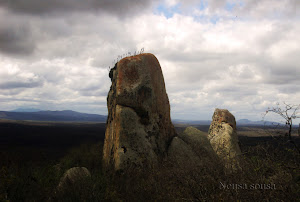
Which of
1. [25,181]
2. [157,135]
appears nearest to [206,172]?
[157,135]

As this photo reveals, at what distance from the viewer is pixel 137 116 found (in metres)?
11.3

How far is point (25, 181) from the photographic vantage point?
7547 millimetres

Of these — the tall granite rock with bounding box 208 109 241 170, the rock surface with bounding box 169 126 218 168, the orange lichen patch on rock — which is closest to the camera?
the rock surface with bounding box 169 126 218 168

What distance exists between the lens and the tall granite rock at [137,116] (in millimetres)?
10562

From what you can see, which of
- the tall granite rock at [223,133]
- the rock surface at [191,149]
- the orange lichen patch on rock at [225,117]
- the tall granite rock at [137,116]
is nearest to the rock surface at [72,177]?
the tall granite rock at [137,116]

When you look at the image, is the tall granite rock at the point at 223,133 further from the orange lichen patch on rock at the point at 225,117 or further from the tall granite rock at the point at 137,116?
the tall granite rock at the point at 137,116

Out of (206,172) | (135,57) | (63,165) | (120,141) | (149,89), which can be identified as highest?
(135,57)

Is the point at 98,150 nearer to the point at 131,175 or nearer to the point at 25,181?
the point at 131,175

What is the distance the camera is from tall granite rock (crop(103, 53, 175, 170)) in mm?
→ 10562

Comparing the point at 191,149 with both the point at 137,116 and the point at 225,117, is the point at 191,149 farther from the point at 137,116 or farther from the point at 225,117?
the point at 225,117

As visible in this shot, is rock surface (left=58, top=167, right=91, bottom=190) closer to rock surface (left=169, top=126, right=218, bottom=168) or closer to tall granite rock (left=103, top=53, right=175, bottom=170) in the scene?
tall granite rock (left=103, top=53, right=175, bottom=170)

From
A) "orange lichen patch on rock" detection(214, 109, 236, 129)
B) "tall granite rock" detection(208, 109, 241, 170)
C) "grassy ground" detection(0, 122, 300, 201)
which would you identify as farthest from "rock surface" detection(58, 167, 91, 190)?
"orange lichen patch on rock" detection(214, 109, 236, 129)

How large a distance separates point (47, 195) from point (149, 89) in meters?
6.94

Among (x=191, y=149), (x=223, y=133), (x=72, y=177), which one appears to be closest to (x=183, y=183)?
(x=72, y=177)
